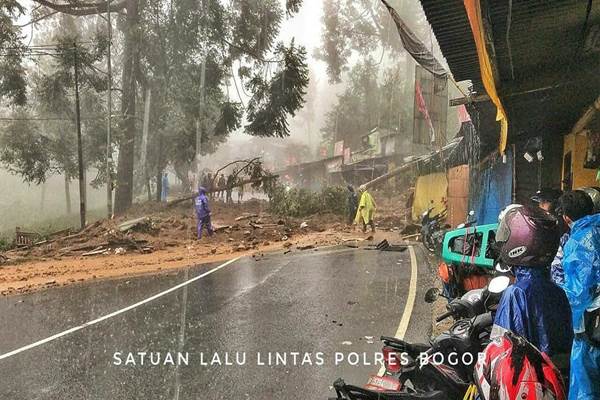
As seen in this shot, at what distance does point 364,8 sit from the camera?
40719 mm

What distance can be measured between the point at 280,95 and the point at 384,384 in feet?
63.2

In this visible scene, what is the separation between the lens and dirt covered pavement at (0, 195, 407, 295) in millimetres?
11758

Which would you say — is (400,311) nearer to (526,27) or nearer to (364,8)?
(526,27)

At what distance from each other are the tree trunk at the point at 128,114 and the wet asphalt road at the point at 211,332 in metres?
15.2

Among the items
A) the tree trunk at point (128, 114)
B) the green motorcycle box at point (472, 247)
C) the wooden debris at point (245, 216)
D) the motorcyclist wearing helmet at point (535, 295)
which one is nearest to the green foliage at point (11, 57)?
the tree trunk at point (128, 114)

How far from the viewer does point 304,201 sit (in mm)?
21703

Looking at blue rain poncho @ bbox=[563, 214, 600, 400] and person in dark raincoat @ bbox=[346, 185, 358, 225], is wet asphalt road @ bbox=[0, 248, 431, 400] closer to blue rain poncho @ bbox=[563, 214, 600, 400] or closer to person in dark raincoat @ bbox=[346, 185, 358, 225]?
blue rain poncho @ bbox=[563, 214, 600, 400]

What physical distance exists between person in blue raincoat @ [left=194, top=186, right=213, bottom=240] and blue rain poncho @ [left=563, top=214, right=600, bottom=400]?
13.4m

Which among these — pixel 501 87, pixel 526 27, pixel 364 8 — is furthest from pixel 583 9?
pixel 364 8

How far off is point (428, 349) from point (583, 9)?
334 centimetres

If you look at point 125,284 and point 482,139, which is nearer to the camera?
point 125,284

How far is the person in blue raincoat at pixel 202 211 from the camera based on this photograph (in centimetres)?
1538

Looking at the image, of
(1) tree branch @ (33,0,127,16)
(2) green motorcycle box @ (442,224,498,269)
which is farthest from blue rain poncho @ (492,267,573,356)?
(1) tree branch @ (33,0,127,16)

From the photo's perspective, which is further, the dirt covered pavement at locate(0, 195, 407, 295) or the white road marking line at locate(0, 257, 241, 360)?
the dirt covered pavement at locate(0, 195, 407, 295)
